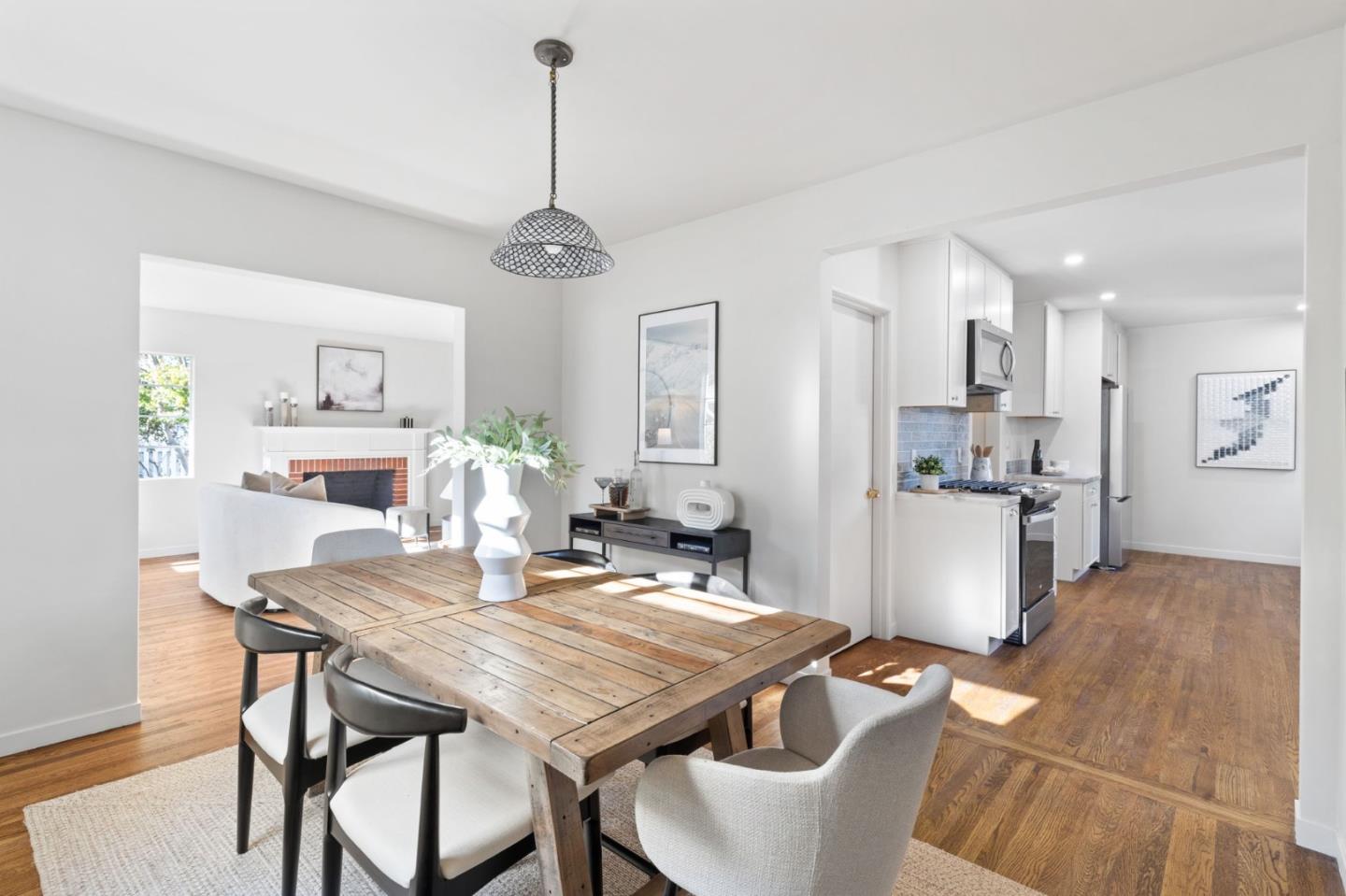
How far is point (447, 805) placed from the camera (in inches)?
53.6

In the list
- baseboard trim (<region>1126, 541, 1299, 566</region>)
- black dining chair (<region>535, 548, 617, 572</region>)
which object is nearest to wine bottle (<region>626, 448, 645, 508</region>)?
black dining chair (<region>535, 548, 617, 572</region>)

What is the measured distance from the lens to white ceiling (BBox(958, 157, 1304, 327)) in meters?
3.36

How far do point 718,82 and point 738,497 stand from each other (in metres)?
2.09

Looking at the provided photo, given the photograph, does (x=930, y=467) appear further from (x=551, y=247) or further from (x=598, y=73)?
(x=598, y=73)

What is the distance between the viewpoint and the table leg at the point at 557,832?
4.24 feet

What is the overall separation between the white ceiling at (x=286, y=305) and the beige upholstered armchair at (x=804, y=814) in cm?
333

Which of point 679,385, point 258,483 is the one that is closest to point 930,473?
point 679,385

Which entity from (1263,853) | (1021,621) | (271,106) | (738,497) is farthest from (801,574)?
(271,106)

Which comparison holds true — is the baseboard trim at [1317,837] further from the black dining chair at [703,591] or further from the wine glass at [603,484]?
the wine glass at [603,484]

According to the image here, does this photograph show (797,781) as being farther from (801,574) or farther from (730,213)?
(730,213)

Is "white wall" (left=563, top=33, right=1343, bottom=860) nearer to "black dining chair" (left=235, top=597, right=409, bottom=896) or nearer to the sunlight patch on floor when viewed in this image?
the sunlight patch on floor

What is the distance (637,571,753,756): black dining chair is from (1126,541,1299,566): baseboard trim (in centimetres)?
669

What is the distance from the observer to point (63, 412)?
8.75ft

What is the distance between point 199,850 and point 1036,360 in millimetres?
6325
